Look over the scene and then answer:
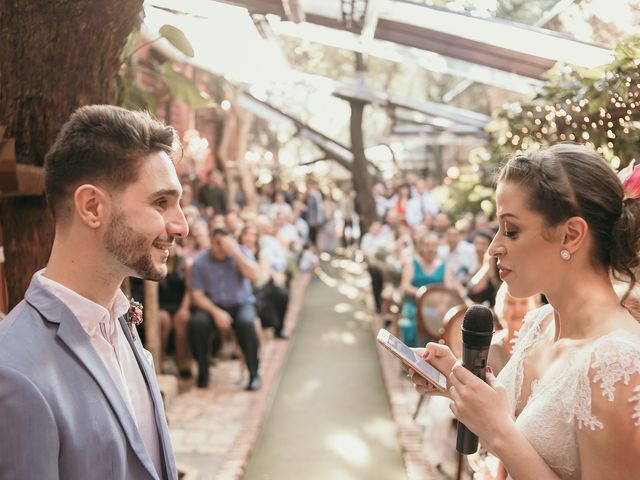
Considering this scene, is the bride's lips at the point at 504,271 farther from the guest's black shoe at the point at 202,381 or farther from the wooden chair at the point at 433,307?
the guest's black shoe at the point at 202,381

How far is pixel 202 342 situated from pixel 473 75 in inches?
203

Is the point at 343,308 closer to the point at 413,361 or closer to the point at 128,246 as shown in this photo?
the point at 413,361

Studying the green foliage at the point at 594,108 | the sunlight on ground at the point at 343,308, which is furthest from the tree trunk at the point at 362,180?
the green foliage at the point at 594,108

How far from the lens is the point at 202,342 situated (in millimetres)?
6750

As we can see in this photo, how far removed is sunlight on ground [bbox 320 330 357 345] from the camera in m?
8.98

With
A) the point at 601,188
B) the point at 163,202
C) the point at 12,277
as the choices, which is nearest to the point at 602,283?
the point at 601,188

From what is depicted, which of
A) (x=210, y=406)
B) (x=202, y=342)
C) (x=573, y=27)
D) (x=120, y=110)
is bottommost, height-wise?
(x=210, y=406)

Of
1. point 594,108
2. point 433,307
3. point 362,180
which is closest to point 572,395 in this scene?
point 594,108

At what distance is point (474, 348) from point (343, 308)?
375 inches

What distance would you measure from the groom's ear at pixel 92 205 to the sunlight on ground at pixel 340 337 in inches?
296

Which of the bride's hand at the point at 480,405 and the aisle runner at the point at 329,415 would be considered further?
the aisle runner at the point at 329,415

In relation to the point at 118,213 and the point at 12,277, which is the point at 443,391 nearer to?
the point at 118,213

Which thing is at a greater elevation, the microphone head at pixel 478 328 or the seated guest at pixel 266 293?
the microphone head at pixel 478 328

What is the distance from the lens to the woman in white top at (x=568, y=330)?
1558mm
